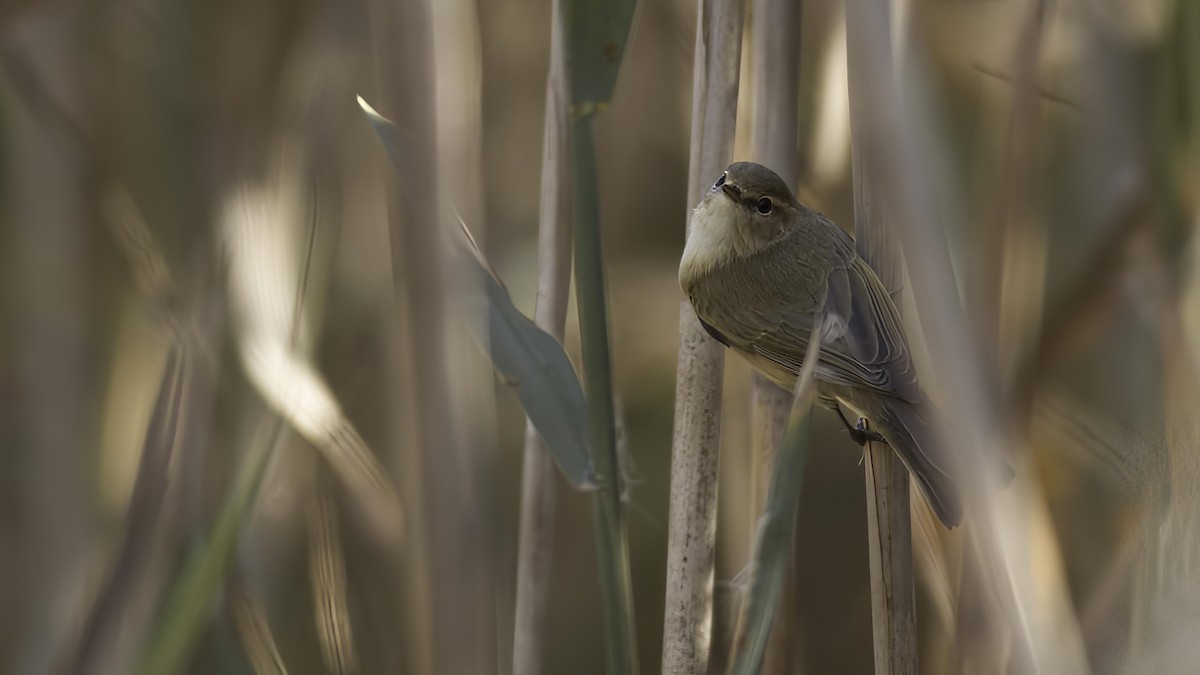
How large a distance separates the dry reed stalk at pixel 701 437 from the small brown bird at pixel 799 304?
4 centimetres

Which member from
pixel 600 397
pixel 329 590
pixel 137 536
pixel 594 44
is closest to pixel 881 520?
pixel 600 397

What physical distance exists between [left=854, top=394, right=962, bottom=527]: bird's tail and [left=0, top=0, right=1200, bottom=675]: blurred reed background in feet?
0.14

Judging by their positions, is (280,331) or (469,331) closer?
(469,331)

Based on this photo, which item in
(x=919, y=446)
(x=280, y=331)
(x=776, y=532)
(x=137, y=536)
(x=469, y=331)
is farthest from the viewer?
(x=280, y=331)

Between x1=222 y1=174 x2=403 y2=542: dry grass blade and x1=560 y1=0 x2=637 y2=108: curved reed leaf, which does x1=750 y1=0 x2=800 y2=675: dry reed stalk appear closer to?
x1=560 y1=0 x2=637 y2=108: curved reed leaf

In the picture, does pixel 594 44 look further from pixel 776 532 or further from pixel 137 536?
pixel 137 536

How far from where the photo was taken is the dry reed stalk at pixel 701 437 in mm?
929

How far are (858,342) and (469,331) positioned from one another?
421 mm

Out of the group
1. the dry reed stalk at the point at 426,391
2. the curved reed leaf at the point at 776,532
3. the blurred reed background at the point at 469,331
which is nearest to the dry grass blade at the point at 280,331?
the blurred reed background at the point at 469,331

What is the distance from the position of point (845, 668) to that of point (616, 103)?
90 centimetres

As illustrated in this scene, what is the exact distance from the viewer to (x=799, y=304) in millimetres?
1089

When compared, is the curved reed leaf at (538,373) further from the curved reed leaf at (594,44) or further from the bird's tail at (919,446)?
the bird's tail at (919,446)

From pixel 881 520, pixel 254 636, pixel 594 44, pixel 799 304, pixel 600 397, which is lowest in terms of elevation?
pixel 254 636

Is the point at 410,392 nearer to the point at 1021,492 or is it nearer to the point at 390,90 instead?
the point at 390,90
